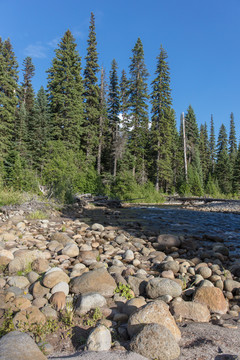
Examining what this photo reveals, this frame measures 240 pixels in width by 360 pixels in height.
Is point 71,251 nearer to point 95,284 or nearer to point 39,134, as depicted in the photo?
point 95,284

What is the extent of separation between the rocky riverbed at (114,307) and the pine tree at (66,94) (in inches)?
831

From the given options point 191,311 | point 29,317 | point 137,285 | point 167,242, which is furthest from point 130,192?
point 29,317

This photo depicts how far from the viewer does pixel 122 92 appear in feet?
105

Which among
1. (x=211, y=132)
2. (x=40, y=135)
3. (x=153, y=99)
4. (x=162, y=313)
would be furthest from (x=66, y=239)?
(x=211, y=132)

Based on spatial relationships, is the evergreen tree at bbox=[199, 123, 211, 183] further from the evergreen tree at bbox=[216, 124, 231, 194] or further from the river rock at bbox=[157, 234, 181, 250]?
the river rock at bbox=[157, 234, 181, 250]

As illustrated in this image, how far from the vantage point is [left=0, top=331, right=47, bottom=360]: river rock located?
5.15 ft

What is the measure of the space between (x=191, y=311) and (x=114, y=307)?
90 cm

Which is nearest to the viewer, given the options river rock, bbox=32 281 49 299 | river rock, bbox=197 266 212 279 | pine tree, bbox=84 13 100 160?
river rock, bbox=32 281 49 299

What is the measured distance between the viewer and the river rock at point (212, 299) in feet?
9.45

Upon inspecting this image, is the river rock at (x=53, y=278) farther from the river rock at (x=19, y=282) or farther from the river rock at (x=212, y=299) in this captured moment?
the river rock at (x=212, y=299)

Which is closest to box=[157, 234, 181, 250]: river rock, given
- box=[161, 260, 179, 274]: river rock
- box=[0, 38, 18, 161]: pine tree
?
box=[161, 260, 179, 274]: river rock

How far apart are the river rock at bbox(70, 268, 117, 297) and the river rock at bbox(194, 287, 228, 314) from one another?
1130 mm

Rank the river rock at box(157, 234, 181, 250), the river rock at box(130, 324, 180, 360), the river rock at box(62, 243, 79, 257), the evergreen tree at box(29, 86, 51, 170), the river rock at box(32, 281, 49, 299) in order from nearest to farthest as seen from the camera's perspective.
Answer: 1. the river rock at box(130, 324, 180, 360)
2. the river rock at box(32, 281, 49, 299)
3. the river rock at box(62, 243, 79, 257)
4. the river rock at box(157, 234, 181, 250)
5. the evergreen tree at box(29, 86, 51, 170)

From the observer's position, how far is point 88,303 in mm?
2635
